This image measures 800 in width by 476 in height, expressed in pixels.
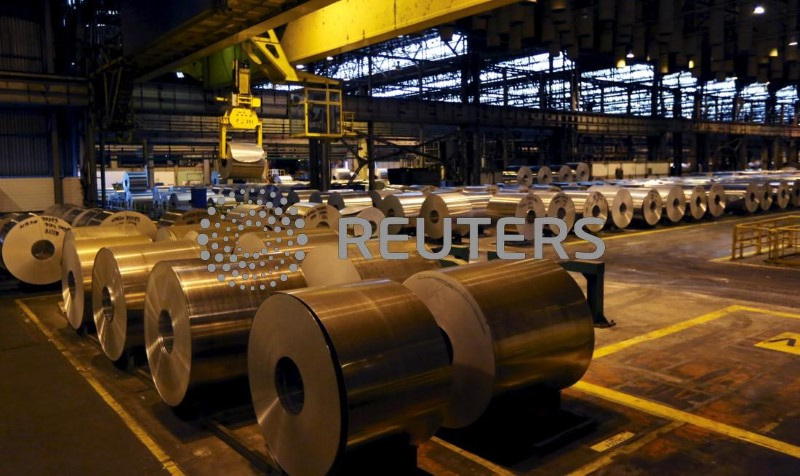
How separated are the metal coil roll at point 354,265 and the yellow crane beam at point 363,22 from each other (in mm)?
3134

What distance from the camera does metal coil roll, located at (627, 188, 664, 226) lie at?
17.2 meters

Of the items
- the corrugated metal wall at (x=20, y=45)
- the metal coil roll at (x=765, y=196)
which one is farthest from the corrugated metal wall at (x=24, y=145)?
the metal coil roll at (x=765, y=196)

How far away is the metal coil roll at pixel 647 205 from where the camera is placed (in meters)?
17.2

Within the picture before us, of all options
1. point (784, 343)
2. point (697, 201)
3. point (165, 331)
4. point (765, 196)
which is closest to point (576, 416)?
point (784, 343)

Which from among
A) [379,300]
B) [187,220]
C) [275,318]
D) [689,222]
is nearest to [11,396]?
[275,318]

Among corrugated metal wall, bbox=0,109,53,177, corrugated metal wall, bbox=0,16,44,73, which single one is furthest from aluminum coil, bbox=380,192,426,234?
corrugated metal wall, bbox=0,16,44,73

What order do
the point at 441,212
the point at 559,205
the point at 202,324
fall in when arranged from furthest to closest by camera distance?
the point at 559,205 → the point at 441,212 → the point at 202,324

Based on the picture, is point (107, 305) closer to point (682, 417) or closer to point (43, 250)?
point (43, 250)

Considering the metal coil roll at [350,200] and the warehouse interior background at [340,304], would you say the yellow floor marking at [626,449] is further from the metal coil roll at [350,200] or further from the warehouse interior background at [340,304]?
the metal coil roll at [350,200]

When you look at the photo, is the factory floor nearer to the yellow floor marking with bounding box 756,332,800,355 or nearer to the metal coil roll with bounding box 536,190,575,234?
the yellow floor marking with bounding box 756,332,800,355

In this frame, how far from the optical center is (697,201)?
18.9 m

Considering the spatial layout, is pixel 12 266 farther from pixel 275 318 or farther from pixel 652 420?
pixel 652 420

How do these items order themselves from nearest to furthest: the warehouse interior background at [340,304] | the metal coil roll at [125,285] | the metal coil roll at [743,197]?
the warehouse interior background at [340,304], the metal coil roll at [125,285], the metal coil roll at [743,197]

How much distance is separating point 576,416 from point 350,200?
468 inches
